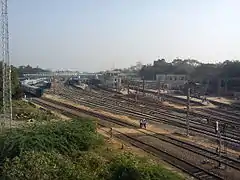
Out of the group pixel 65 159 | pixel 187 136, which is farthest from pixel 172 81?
pixel 65 159

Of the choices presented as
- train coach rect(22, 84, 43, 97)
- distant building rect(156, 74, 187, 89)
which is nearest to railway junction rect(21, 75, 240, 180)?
train coach rect(22, 84, 43, 97)

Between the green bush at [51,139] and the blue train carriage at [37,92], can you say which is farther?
the blue train carriage at [37,92]

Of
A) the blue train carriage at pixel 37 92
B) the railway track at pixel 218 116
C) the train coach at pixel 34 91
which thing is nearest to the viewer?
the railway track at pixel 218 116

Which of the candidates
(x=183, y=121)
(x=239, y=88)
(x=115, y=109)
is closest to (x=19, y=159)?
(x=183, y=121)

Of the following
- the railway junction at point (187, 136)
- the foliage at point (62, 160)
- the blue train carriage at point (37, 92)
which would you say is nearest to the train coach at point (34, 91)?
the blue train carriage at point (37, 92)

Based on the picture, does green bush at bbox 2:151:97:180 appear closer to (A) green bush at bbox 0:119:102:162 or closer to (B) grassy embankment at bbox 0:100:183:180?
(B) grassy embankment at bbox 0:100:183:180

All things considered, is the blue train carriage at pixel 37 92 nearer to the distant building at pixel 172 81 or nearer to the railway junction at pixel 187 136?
the railway junction at pixel 187 136

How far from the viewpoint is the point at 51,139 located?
21984mm

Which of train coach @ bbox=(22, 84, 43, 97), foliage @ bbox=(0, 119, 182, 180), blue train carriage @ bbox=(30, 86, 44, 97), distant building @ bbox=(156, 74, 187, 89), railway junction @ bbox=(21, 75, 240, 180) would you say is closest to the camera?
foliage @ bbox=(0, 119, 182, 180)

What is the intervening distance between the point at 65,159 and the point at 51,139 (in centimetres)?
489

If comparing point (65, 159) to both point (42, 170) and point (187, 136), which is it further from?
point (187, 136)

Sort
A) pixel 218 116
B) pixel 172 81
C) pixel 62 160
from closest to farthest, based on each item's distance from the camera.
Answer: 1. pixel 62 160
2. pixel 218 116
3. pixel 172 81

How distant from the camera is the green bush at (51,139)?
2025cm

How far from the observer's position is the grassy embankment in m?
14.5
